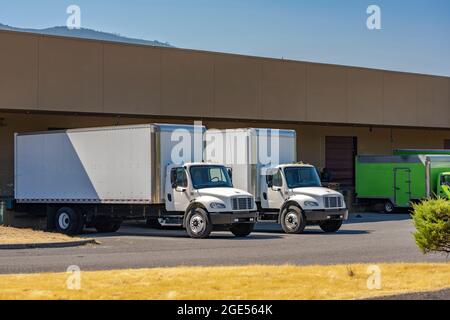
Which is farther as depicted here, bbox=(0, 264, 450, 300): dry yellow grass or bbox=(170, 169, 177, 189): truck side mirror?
bbox=(170, 169, 177, 189): truck side mirror

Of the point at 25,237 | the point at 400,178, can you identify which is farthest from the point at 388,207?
the point at 25,237

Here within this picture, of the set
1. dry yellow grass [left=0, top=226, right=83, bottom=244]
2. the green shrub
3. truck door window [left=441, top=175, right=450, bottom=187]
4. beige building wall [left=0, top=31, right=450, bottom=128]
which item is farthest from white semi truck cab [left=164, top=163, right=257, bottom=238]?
truck door window [left=441, top=175, right=450, bottom=187]

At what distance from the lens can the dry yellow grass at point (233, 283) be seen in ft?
42.4

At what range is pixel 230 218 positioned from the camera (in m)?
28.1

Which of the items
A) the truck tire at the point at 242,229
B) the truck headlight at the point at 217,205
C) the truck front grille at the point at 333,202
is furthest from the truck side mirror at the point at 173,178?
the truck front grille at the point at 333,202

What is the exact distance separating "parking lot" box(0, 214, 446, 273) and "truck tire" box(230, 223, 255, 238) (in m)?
0.22

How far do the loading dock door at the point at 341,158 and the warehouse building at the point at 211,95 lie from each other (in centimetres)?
6

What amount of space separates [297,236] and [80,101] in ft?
36.7

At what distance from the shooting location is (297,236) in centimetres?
2934

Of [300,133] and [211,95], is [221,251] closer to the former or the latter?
[211,95]

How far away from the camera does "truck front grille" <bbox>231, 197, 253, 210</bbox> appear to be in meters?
28.3

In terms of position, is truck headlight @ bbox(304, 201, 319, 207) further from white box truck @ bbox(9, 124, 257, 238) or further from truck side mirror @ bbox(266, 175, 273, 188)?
white box truck @ bbox(9, 124, 257, 238)

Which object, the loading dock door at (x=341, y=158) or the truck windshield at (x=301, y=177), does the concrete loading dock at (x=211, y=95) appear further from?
the truck windshield at (x=301, y=177)
